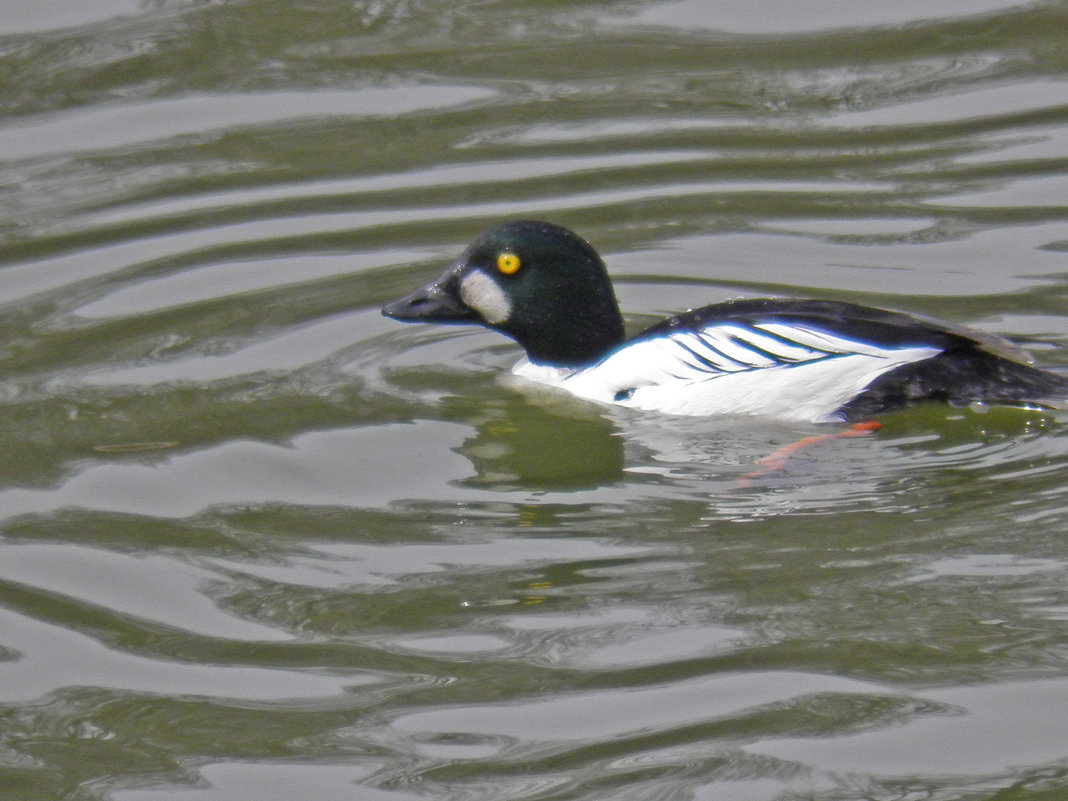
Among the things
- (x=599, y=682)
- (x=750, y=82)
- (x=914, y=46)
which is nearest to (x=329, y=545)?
(x=599, y=682)

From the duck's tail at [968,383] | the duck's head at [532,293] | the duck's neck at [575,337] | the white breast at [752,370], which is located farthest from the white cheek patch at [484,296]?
the duck's tail at [968,383]

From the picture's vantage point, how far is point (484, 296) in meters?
7.61

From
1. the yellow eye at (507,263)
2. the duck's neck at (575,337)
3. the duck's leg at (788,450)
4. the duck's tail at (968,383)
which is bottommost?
the duck's leg at (788,450)

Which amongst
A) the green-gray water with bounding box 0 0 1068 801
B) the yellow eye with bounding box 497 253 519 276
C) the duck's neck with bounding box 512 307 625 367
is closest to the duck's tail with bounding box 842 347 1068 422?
→ the green-gray water with bounding box 0 0 1068 801

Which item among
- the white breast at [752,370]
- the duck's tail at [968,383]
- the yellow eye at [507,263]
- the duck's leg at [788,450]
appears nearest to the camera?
the duck's leg at [788,450]

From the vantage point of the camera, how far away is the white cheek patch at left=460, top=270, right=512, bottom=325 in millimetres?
7570

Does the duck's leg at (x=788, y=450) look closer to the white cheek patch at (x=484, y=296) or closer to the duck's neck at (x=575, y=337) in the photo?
the duck's neck at (x=575, y=337)

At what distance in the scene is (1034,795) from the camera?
4387 millimetres

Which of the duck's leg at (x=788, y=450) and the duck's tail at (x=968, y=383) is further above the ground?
the duck's tail at (x=968, y=383)

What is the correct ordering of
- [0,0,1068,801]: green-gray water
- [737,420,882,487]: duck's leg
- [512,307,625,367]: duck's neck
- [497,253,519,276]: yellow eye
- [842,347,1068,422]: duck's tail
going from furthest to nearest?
[512,307,625,367]: duck's neck
[497,253,519,276]: yellow eye
[842,347,1068,422]: duck's tail
[737,420,882,487]: duck's leg
[0,0,1068,801]: green-gray water

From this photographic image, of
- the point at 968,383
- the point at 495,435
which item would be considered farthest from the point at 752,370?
the point at 495,435

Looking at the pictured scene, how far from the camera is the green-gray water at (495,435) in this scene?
4.81 m

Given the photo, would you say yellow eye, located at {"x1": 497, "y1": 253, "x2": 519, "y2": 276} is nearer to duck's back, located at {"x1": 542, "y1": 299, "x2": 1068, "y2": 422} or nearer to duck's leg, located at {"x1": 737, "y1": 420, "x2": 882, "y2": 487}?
duck's back, located at {"x1": 542, "y1": 299, "x2": 1068, "y2": 422}

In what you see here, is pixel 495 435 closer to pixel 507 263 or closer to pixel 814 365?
pixel 507 263
